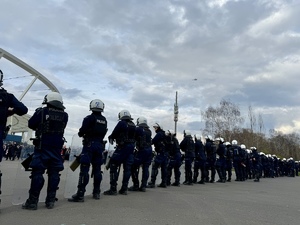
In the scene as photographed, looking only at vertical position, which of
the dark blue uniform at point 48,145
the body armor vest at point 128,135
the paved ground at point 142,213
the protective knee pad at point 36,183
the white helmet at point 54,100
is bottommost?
the paved ground at point 142,213

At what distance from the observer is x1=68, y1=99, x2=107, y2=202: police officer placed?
703cm

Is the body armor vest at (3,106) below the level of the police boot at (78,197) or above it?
above

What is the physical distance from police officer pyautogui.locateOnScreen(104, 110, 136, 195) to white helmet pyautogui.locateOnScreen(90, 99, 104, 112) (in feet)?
3.24

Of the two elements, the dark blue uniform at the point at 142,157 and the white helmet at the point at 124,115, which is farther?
the dark blue uniform at the point at 142,157

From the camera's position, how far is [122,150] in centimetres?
841

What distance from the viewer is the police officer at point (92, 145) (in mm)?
7031

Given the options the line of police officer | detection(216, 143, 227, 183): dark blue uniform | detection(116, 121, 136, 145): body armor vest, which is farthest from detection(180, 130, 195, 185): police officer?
detection(116, 121, 136, 145): body armor vest

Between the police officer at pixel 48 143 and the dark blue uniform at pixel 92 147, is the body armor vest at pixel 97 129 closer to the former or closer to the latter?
the dark blue uniform at pixel 92 147

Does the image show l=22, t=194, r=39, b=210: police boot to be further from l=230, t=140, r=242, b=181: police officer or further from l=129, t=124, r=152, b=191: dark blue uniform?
l=230, t=140, r=242, b=181: police officer

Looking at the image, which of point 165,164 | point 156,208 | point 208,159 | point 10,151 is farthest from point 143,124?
point 10,151

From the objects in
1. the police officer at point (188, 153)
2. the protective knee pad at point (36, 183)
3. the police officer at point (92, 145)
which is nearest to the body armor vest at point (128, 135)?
the police officer at point (92, 145)

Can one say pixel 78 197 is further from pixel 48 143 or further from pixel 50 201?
pixel 48 143

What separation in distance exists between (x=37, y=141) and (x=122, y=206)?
2.14 meters

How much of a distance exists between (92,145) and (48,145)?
49.5 inches
